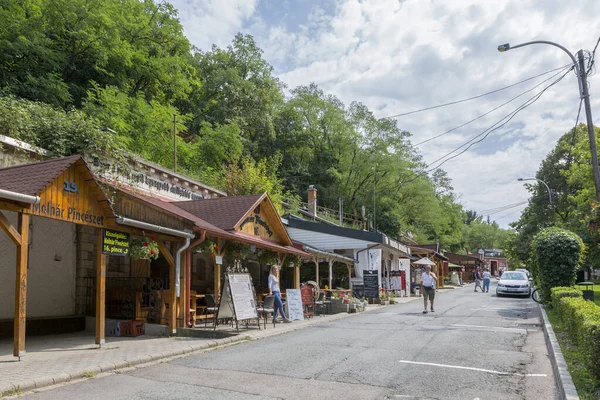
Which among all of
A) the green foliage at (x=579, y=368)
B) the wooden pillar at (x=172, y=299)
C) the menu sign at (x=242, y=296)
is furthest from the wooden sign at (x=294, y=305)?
the green foliage at (x=579, y=368)

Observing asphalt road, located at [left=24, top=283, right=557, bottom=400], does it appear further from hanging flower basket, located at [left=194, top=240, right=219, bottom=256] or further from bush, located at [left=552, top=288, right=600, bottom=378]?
hanging flower basket, located at [left=194, top=240, right=219, bottom=256]

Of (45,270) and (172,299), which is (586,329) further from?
(45,270)

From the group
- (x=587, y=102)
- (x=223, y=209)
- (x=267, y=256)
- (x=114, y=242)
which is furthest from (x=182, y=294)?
(x=587, y=102)

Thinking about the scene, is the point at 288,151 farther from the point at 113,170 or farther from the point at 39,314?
the point at 39,314

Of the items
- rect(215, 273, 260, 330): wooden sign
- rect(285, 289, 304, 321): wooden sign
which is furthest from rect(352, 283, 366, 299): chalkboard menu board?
rect(215, 273, 260, 330): wooden sign

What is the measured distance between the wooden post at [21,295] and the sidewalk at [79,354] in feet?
0.98

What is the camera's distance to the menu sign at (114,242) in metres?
9.97

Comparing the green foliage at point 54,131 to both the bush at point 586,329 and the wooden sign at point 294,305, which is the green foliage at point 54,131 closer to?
the wooden sign at point 294,305

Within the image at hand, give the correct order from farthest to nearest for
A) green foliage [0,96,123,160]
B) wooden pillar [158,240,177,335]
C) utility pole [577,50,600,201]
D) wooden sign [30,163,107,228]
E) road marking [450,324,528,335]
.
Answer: utility pole [577,50,600,201] < road marking [450,324,528,335] < green foliage [0,96,123,160] < wooden pillar [158,240,177,335] < wooden sign [30,163,107,228]

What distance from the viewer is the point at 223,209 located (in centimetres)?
1616

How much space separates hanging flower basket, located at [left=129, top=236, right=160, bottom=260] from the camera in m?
10.8

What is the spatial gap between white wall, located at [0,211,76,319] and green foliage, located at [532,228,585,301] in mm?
16105

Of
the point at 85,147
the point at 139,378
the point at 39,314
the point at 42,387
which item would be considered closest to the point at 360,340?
the point at 139,378

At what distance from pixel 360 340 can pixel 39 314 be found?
7939mm
